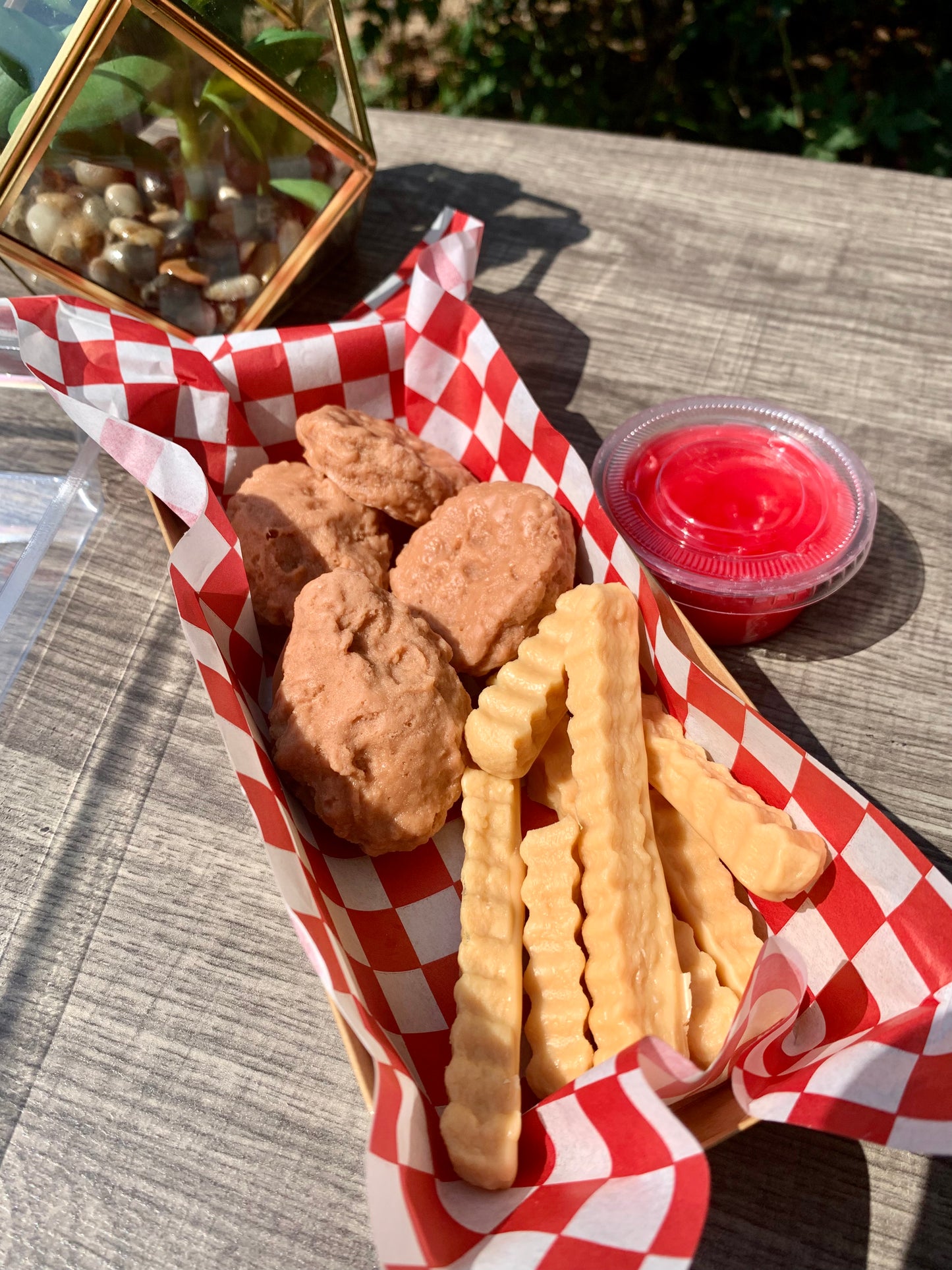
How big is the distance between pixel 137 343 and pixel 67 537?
1.52 feet

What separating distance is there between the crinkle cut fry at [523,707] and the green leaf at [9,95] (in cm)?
142

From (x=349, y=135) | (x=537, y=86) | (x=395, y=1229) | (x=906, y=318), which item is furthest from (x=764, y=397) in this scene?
(x=537, y=86)

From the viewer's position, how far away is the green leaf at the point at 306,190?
2.23m

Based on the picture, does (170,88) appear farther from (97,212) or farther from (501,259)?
(501,259)

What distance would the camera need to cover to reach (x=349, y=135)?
218 cm

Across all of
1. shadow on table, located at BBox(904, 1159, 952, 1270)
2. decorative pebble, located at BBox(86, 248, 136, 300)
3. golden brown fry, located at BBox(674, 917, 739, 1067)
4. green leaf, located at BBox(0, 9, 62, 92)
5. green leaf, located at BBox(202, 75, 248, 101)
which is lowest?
shadow on table, located at BBox(904, 1159, 952, 1270)

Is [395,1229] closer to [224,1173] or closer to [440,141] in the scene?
[224,1173]

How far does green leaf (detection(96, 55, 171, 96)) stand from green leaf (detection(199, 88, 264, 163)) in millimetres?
98

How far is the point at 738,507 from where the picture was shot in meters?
1.96

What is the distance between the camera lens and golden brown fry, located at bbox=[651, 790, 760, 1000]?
143 cm

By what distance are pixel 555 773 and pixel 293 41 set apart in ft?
5.33

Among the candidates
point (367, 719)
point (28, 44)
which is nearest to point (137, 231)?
point (28, 44)

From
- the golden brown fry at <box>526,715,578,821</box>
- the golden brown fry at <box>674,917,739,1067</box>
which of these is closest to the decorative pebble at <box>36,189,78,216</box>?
the golden brown fry at <box>526,715,578,821</box>

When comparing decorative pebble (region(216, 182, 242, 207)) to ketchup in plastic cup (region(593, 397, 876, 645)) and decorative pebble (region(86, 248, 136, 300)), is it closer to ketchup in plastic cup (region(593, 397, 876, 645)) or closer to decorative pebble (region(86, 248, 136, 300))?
decorative pebble (region(86, 248, 136, 300))
